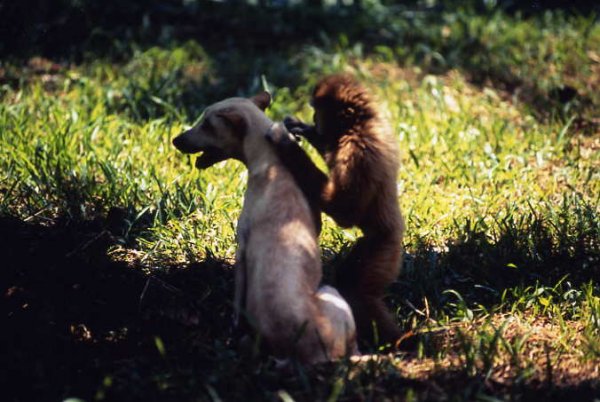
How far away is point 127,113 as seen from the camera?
659 cm

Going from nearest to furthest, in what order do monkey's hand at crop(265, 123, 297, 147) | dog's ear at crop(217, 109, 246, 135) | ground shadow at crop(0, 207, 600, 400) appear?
ground shadow at crop(0, 207, 600, 400) < monkey's hand at crop(265, 123, 297, 147) < dog's ear at crop(217, 109, 246, 135)

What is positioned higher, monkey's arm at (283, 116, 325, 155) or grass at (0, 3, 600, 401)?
monkey's arm at (283, 116, 325, 155)

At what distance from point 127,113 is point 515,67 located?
147 inches

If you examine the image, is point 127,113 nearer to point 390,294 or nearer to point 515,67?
point 390,294

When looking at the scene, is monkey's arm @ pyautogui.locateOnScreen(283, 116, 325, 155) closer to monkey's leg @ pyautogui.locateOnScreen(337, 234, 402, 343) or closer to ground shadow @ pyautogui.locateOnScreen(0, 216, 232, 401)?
monkey's leg @ pyautogui.locateOnScreen(337, 234, 402, 343)

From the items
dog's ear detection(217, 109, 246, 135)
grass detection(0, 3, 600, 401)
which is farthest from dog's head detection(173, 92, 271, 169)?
grass detection(0, 3, 600, 401)

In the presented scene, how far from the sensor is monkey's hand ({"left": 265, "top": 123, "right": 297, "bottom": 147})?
3904mm

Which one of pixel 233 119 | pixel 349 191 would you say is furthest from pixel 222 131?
pixel 349 191

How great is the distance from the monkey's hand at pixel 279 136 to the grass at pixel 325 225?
0.85m

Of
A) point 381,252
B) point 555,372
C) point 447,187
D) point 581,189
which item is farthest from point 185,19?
point 555,372

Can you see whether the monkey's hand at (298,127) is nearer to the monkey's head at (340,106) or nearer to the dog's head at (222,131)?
the monkey's head at (340,106)

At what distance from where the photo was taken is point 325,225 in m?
5.11

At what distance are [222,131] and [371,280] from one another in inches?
42.0

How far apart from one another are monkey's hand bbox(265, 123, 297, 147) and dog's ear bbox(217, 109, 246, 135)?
0.51ft
